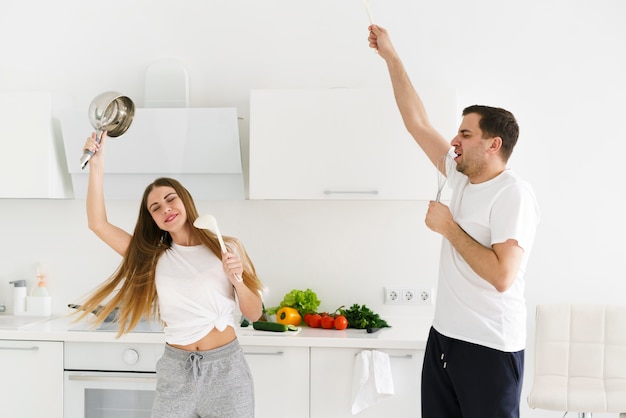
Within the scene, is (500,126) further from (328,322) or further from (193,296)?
(328,322)

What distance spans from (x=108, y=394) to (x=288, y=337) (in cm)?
83

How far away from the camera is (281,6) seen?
3.44m

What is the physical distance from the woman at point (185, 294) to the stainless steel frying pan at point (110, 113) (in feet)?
0.34

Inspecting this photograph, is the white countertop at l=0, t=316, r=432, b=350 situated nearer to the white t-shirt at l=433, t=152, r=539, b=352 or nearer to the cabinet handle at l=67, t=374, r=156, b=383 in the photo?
the cabinet handle at l=67, t=374, r=156, b=383

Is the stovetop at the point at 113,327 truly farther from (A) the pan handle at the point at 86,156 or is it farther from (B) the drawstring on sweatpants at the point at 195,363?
(A) the pan handle at the point at 86,156

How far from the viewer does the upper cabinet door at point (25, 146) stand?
10.6 ft

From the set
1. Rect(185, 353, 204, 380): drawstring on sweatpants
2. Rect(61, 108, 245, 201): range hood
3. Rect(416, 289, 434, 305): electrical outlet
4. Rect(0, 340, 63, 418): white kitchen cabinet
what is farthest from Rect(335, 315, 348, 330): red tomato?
Rect(0, 340, 63, 418): white kitchen cabinet

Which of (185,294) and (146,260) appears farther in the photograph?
(146,260)

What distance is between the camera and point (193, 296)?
2307 millimetres

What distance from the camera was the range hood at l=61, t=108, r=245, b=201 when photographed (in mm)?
3150

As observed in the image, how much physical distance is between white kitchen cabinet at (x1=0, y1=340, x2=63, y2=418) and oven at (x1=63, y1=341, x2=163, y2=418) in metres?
0.04

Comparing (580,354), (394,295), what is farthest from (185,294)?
(580,354)

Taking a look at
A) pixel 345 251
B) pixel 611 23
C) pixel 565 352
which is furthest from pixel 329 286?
pixel 611 23

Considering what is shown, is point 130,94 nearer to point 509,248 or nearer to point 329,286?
point 329,286
